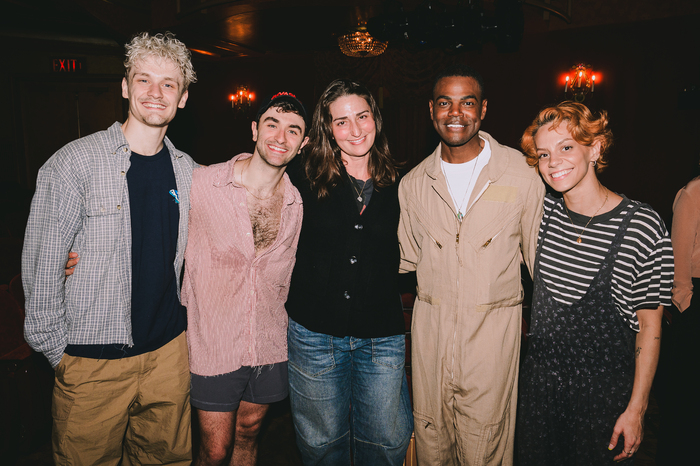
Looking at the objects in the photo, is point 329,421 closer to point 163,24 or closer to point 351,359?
point 351,359

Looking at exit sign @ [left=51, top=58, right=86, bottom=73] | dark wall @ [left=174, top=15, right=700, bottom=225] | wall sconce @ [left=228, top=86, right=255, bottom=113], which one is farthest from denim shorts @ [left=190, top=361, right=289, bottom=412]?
exit sign @ [left=51, top=58, right=86, bottom=73]

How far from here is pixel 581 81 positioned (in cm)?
711

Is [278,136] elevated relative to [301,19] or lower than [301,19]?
lower

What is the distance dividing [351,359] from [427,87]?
282 inches

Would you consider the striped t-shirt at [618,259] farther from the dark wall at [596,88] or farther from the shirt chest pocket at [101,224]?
the dark wall at [596,88]

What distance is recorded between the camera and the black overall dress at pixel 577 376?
1650 millimetres

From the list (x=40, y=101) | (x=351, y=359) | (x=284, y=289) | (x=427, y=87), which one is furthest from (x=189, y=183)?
(x=40, y=101)

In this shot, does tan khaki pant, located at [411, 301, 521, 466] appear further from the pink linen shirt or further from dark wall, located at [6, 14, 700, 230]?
dark wall, located at [6, 14, 700, 230]

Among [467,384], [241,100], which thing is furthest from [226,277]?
[241,100]

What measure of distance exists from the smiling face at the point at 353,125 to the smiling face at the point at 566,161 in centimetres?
85

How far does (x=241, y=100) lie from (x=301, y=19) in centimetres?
385

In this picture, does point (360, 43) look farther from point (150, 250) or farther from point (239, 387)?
point (239, 387)

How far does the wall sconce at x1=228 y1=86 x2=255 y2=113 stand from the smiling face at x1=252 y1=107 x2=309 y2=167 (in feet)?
28.5

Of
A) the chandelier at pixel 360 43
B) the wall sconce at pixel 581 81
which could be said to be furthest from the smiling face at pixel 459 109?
the wall sconce at pixel 581 81
